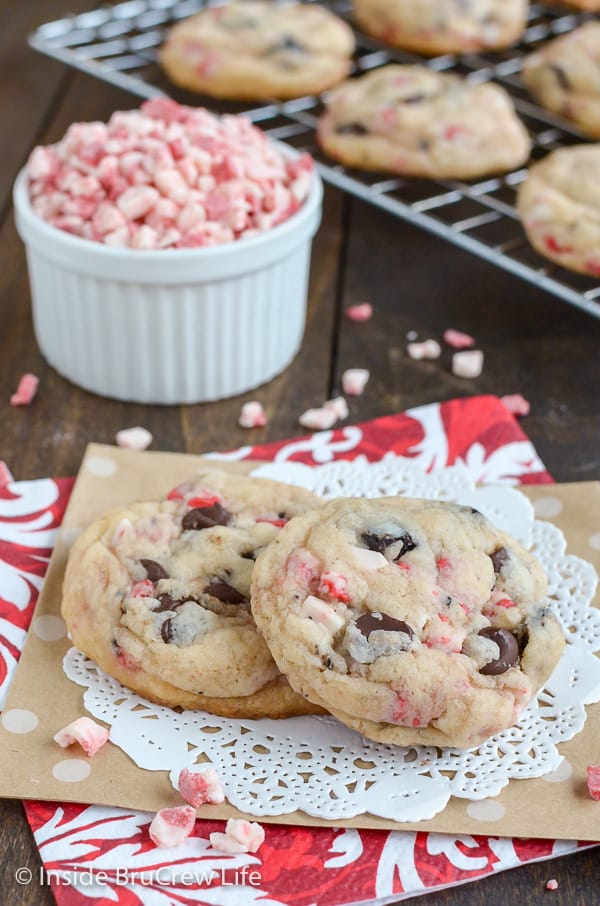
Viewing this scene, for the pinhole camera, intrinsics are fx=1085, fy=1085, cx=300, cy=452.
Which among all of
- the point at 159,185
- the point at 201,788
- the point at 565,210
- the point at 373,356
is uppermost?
the point at 159,185

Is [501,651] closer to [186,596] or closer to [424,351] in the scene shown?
[186,596]

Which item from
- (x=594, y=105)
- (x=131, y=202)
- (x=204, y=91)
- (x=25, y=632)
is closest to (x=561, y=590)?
(x=25, y=632)

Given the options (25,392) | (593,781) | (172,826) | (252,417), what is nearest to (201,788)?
(172,826)

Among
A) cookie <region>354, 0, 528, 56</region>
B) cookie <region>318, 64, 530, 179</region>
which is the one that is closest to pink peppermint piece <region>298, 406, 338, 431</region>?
cookie <region>318, 64, 530, 179</region>

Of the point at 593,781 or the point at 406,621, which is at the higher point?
the point at 406,621

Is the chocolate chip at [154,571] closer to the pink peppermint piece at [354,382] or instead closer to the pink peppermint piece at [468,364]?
the pink peppermint piece at [354,382]

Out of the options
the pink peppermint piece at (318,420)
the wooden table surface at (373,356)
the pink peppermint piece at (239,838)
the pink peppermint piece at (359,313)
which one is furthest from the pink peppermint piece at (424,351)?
the pink peppermint piece at (239,838)

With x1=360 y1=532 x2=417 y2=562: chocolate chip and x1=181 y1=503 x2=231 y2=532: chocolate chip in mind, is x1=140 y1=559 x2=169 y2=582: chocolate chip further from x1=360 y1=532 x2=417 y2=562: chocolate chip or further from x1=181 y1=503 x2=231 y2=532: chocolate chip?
x1=360 y1=532 x2=417 y2=562: chocolate chip
